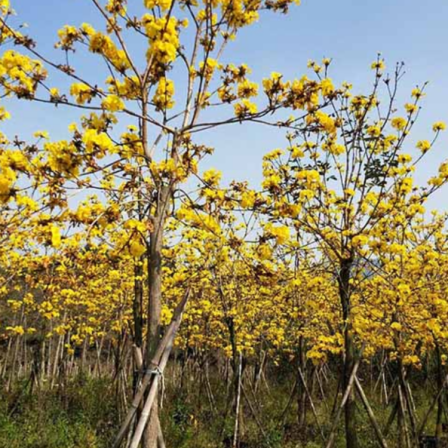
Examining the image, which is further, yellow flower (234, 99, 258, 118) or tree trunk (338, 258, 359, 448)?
tree trunk (338, 258, 359, 448)

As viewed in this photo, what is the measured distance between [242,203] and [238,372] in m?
6.81

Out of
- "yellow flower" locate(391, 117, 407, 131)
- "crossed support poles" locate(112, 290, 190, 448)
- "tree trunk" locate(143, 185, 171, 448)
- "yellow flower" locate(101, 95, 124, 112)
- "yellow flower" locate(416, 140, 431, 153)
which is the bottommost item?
"crossed support poles" locate(112, 290, 190, 448)

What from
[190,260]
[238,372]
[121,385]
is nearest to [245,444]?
[238,372]

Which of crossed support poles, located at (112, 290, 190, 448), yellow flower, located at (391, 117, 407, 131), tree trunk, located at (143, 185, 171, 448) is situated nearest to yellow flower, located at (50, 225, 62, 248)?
tree trunk, located at (143, 185, 171, 448)

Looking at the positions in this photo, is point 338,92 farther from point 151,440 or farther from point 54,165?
point 151,440

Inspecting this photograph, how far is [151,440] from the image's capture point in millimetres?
3174

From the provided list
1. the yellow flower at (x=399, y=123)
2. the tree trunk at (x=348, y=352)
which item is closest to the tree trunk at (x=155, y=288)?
the tree trunk at (x=348, y=352)

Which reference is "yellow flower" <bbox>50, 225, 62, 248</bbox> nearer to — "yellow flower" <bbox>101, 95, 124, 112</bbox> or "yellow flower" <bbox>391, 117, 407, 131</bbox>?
"yellow flower" <bbox>101, 95, 124, 112</bbox>

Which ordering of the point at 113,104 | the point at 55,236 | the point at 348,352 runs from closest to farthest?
the point at 55,236 < the point at 113,104 < the point at 348,352

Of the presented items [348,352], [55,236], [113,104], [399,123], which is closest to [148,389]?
[55,236]

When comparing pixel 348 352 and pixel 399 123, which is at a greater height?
pixel 399 123

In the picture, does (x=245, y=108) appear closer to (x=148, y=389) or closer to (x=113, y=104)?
(x=113, y=104)

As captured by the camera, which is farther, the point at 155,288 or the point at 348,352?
the point at 348,352

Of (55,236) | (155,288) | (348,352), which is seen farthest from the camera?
(348,352)
